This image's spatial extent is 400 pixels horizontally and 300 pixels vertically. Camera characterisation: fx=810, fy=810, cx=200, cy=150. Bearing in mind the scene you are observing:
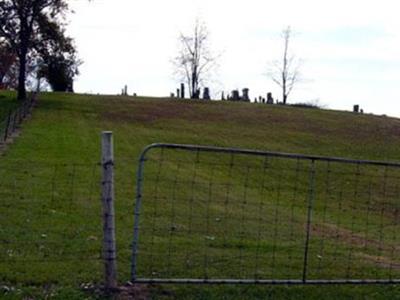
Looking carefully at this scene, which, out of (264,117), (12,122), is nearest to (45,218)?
(12,122)

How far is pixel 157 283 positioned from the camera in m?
8.51

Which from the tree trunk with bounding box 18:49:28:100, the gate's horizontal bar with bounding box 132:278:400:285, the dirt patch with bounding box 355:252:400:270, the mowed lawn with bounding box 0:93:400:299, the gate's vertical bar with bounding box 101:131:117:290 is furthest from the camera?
the tree trunk with bounding box 18:49:28:100

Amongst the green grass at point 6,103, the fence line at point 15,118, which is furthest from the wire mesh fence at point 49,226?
the green grass at point 6,103

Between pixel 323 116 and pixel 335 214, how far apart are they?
42.2 m

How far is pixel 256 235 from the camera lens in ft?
41.7

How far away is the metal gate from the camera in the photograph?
364 inches

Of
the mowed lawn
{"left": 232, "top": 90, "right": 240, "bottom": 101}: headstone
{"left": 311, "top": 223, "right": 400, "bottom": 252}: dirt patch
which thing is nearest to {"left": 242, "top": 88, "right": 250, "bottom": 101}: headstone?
{"left": 232, "top": 90, "right": 240, "bottom": 101}: headstone

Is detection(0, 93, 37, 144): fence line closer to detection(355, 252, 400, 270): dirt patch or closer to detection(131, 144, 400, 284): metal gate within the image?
detection(131, 144, 400, 284): metal gate

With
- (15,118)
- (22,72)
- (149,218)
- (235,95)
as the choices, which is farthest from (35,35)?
(149,218)

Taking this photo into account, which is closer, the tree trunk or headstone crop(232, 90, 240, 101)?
the tree trunk

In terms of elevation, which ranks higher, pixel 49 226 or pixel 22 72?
pixel 22 72

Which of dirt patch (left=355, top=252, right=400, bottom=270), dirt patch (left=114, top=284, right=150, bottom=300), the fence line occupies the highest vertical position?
dirt patch (left=114, top=284, right=150, bottom=300)

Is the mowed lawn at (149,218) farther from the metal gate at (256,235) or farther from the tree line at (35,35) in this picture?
the tree line at (35,35)

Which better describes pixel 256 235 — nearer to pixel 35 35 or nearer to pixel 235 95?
pixel 35 35
